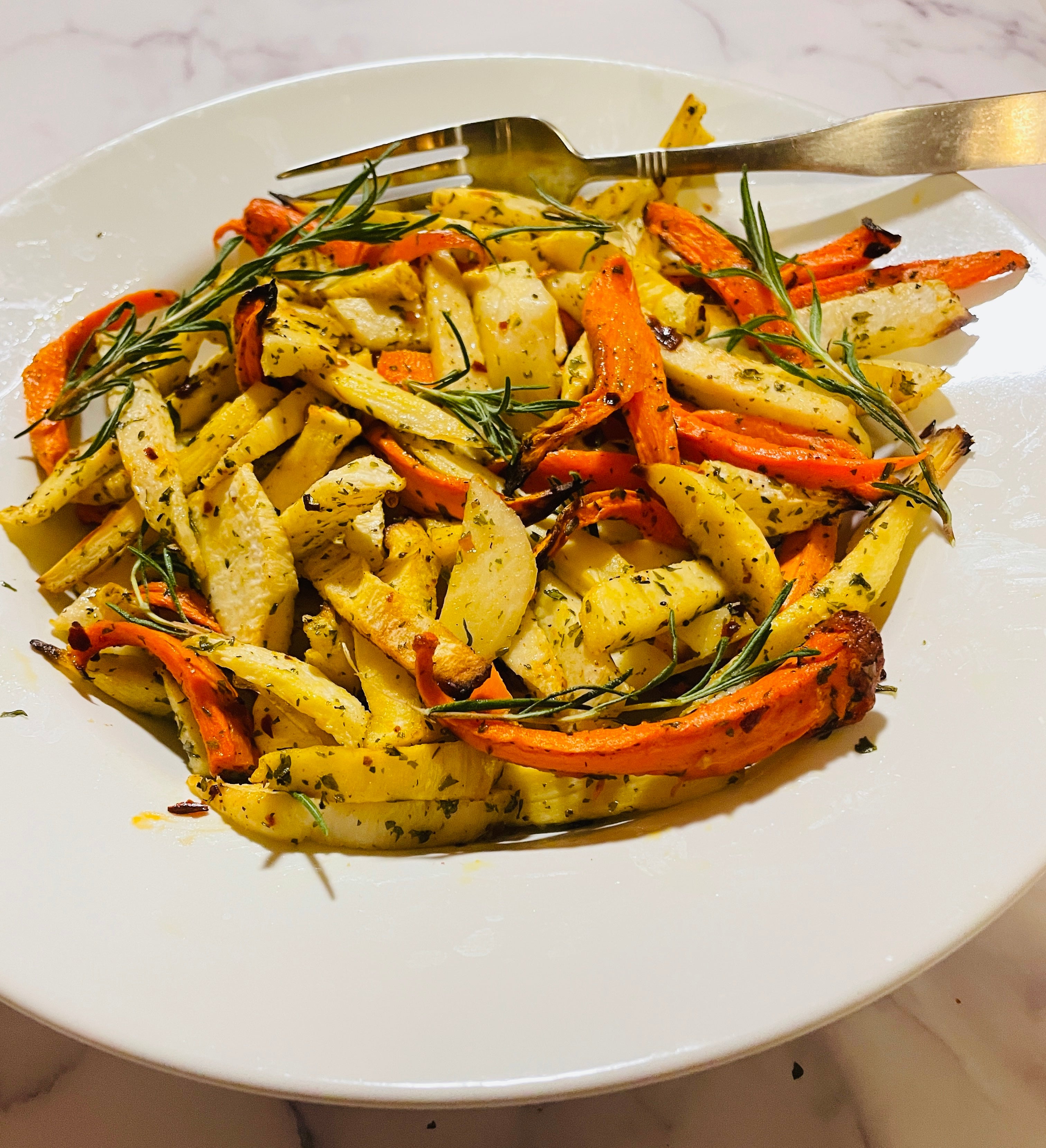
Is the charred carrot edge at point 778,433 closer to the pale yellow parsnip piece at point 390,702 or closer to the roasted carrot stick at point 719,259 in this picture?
the roasted carrot stick at point 719,259

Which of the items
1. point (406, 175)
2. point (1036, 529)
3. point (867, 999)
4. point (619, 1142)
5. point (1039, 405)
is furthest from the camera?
point (406, 175)

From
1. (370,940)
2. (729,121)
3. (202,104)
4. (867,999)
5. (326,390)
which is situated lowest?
(867,999)

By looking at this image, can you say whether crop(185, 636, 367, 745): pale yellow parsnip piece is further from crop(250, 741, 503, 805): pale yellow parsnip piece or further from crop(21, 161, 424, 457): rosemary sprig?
crop(21, 161, 424, 457): rosemary sprig

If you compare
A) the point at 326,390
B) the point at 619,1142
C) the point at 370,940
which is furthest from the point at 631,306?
the point at 619,1142

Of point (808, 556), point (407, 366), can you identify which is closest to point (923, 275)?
point (808, 556)

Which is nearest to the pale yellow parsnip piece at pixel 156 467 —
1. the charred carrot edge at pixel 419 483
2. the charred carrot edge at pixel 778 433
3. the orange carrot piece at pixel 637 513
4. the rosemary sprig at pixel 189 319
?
the rosemary sprig at pixel 189 319

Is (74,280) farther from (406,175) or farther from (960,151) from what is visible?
(960,151)

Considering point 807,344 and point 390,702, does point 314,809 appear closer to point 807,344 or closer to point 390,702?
point 390,702
